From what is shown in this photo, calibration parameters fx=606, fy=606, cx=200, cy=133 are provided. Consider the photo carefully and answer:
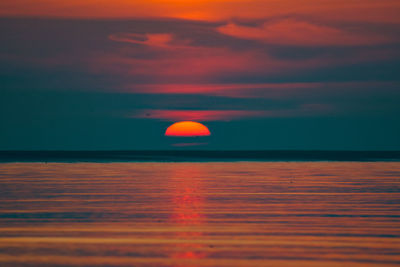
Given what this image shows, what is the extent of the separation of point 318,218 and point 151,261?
5.97 m

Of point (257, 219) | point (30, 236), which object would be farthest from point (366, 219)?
point (30, 236)

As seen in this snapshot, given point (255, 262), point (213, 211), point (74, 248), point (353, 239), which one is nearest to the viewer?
point (255, 262)

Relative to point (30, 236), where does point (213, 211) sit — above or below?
above

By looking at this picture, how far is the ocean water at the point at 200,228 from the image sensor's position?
375 inches

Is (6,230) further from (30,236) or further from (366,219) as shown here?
(366,219)

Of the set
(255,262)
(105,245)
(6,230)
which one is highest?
(6,230)

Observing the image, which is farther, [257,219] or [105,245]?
[257,219]

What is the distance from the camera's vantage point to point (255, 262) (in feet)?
30.0

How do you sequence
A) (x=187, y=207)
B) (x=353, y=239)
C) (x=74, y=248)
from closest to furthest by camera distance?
(x=74, y=248)
(x=353, y=239)
(x=187, y=207)

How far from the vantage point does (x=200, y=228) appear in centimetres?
1265

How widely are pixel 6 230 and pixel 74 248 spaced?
2736 millimetres

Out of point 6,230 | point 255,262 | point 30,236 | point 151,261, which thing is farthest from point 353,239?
point 6,230

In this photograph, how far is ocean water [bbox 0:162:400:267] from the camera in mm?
9523

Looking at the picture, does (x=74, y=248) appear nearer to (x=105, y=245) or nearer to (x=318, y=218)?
(x=105, y=245)
